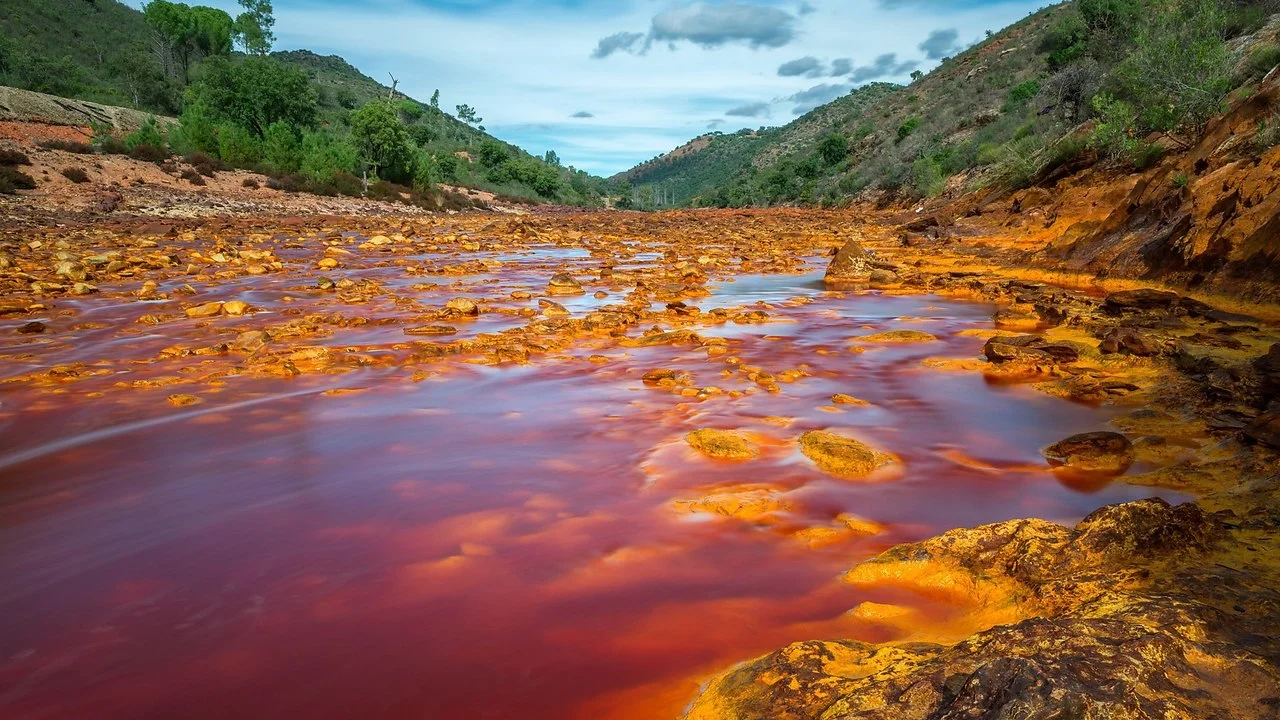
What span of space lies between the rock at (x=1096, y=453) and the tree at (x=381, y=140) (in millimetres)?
42948

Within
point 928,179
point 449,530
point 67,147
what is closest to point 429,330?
point 449,530

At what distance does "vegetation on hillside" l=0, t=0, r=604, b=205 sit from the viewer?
3378 cm

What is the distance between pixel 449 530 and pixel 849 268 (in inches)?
360

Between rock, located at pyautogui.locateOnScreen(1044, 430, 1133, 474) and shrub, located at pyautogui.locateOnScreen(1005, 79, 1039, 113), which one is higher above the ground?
shrub, located at pyautogui.locateOnScreen(1005, 79, 1039, 113)

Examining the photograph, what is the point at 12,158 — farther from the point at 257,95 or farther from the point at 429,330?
the point at 257,95

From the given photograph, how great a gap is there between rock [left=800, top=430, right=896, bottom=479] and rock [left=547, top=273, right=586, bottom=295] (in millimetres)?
6189

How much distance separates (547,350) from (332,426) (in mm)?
2206

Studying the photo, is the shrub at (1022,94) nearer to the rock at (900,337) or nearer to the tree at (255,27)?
the rock at (900,337)

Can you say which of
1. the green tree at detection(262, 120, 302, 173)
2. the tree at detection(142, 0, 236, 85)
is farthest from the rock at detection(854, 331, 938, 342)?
the tree at detection(142, 0, 236, 85)

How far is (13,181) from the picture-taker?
19.1m

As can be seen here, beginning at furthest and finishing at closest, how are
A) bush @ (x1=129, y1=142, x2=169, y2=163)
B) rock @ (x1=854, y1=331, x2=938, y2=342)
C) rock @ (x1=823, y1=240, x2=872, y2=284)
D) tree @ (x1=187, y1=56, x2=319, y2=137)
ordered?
tree @ (x1=187, y1=56, x2=319, y2=137), bush @ (x1=129, y1=142, x2=169, y2=163), rock @ (x1=823, y1=240, x2=872, y2=284), rock @ (x1=854, y1=331, x2=938, y2=342)

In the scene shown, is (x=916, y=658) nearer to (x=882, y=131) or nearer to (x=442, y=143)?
(x=882, y=131)

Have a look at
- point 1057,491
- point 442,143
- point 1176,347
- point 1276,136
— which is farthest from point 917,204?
point 442,143

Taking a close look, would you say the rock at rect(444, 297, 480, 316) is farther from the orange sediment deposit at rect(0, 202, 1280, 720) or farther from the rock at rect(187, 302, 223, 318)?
the rock at rect(187, 302, 223, 318)
